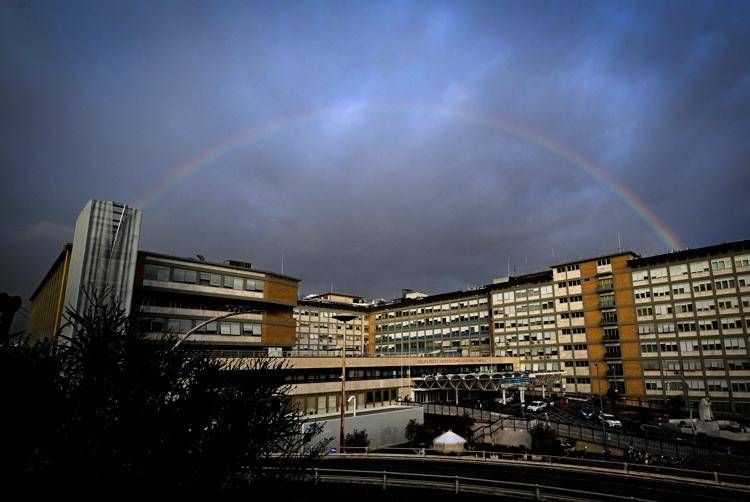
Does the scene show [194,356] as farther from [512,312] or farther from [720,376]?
[512,312]

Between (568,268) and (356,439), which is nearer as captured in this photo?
(356,439)

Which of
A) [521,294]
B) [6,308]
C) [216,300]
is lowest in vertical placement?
[6,308]

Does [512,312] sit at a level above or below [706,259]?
below

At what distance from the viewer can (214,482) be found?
8.31 m

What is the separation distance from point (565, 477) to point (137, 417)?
74.6 ft

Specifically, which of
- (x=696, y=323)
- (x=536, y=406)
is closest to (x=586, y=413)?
(x=536, y=406)

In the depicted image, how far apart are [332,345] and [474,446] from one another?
84788 millimetres

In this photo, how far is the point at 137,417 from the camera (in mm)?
8148

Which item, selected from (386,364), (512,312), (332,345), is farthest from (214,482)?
(332,345)

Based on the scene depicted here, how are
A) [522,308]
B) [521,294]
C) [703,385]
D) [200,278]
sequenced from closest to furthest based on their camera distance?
[200,278]
[703,385]
[522,308]
[521,294]

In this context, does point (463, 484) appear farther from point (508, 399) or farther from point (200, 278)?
point (508, 399)

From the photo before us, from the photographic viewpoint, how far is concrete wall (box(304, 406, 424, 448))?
42066 millimetres

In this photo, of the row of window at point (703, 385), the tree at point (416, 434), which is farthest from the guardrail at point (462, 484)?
the row of window at point (703, 385)

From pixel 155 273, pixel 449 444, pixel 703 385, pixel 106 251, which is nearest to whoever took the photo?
pixel 449 444
